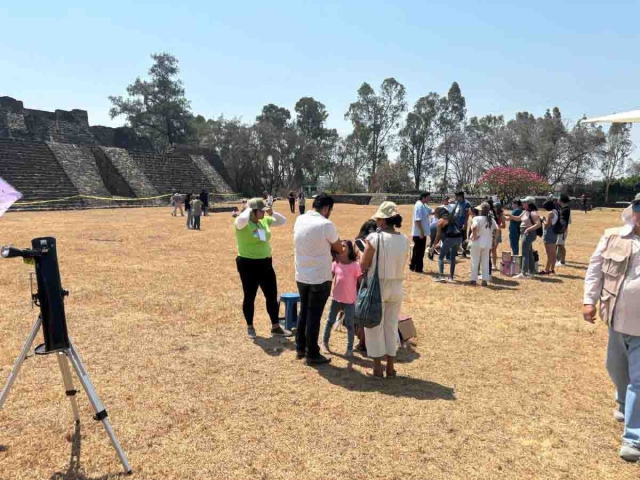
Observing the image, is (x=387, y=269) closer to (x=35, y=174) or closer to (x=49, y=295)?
(x=49, y=295)

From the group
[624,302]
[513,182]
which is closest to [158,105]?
[513,182]

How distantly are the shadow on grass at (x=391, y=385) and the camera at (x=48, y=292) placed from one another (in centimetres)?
224

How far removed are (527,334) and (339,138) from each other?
54.2 m

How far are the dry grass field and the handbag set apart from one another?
605 mm

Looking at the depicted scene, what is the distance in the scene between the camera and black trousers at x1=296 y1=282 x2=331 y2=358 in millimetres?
4203

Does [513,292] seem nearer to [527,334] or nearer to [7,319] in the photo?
[527,334]

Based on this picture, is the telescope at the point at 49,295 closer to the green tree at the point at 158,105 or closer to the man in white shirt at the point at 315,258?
the man in white shirt at the point at 315,258

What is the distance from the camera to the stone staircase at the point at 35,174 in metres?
24.6

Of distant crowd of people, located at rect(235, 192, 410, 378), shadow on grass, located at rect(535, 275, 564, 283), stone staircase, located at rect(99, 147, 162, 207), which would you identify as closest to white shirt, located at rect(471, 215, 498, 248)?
shadow on grass, located at rect(535, 275, 564, 283)

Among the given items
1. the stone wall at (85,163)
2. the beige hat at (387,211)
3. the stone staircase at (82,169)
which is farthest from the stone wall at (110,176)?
the beige hat at (387,211)

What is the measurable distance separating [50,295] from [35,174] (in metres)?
28.0

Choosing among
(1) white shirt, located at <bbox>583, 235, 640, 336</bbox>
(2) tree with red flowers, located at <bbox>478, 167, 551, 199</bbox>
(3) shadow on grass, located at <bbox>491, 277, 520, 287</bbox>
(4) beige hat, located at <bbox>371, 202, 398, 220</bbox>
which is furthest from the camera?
(2) tree with red flowers, located at <bbox>478, 167, 551, 199</bbox>

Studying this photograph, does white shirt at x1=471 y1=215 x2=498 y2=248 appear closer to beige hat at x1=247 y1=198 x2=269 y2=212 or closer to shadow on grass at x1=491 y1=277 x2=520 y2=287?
shadow on grass at x1=491 y1=277 x2=520 y2=287

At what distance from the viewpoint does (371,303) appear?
3.77 m
